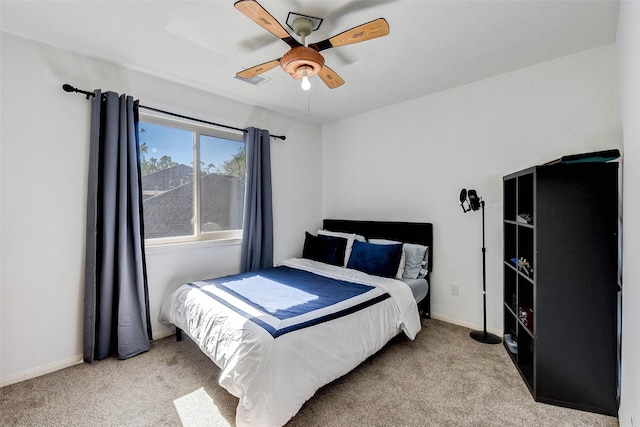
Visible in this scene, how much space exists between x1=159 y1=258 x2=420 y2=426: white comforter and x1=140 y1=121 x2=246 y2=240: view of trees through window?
2.64 ft

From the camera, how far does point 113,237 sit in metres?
2.41

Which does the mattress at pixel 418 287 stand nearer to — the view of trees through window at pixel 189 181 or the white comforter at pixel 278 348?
the white comforter at pixel 278 348

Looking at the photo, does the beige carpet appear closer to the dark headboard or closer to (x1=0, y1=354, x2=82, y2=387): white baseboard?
(x1=0, y1=354, x2=82, y2=387): white baseboard

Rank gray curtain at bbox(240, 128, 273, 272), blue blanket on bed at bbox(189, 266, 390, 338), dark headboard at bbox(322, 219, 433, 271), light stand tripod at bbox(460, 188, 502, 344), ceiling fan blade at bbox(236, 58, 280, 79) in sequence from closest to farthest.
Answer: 1. blue blanket on bed at bbox(189, 266, 390, 338)
2. ceiling fan blade at bbox(236, 58, 280, 79)
3. light stand tripod at bbox(460, 188, 502, 344)
4. dark headboard at bbox(322, 219, 433, 271)
5. gray curtain at bbox(240, 128, 273, 272)

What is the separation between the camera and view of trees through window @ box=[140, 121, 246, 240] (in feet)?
9.36

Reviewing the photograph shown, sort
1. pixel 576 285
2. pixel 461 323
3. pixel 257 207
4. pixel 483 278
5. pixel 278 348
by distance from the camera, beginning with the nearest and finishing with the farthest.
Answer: pixel 278 348, pixel 576 285, pixel 483 278, pixel 461 323, pixel 257 207

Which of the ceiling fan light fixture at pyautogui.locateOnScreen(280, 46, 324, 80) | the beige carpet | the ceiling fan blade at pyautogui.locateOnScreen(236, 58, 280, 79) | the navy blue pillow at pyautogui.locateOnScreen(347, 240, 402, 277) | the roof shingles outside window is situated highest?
the ceiling fan blade at pyautogui.locateOnScreen(236, 58, 280, 79)

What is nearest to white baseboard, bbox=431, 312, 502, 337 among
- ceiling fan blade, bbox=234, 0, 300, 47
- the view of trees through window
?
the view of trees through window

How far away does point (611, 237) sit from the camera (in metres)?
1.72

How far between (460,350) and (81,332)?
3.17m

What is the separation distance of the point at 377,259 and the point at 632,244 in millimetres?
1839

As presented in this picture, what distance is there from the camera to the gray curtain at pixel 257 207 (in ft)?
11.0

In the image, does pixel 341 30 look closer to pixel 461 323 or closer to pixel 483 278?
pixel 483 278

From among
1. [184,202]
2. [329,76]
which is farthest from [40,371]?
[329,76]
